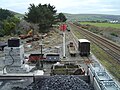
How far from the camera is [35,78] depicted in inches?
697

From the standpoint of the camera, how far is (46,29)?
68.4 meters

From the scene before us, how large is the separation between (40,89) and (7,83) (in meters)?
3.69

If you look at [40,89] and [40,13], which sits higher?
[40,13]

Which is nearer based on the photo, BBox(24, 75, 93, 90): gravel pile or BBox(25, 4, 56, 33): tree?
BBox(24, 75, 93, 90): gravel pile

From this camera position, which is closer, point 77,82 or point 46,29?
point 77,82

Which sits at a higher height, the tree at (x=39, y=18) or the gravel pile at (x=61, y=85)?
the tree at (x=39, y=18)

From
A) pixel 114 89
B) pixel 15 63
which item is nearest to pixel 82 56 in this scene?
pixel 15 63

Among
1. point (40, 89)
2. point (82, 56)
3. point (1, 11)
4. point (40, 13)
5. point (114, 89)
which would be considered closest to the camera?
point (114, 89)

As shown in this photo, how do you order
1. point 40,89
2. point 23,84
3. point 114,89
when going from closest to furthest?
point 114,89
point 40,89
point 23,84

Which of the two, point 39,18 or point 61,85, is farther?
point 39,18

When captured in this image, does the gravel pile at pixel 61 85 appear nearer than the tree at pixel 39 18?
Yes

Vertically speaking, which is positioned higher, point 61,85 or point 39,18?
point 39,18

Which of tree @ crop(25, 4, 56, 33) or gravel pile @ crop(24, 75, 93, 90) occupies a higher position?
tree @ crop(25, 4, 56, 33)

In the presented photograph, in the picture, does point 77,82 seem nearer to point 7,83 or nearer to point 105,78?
point 105,78
